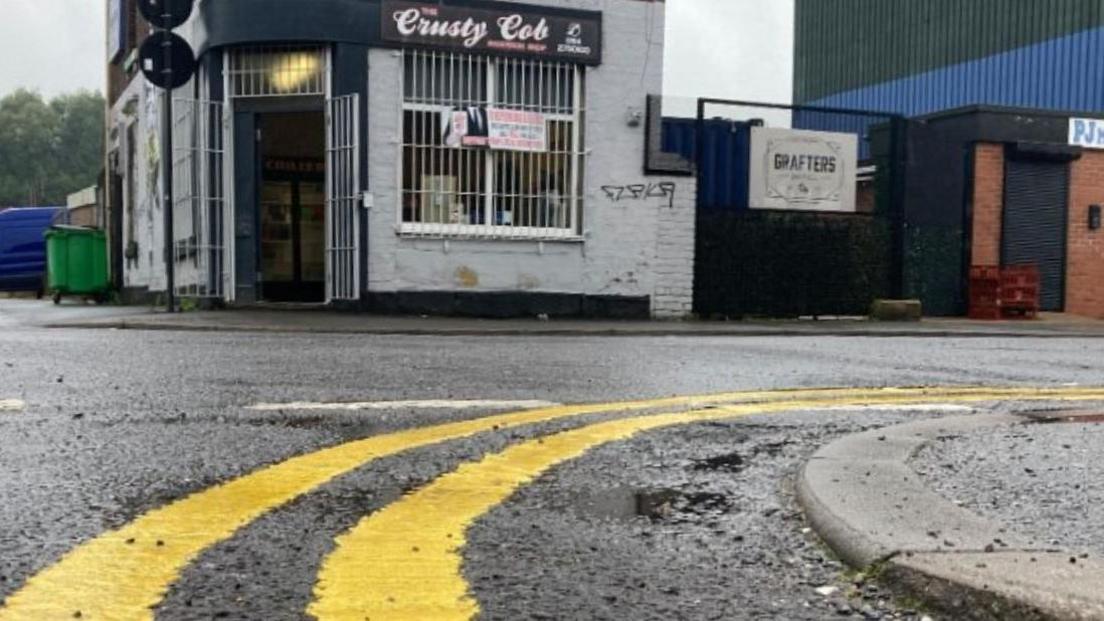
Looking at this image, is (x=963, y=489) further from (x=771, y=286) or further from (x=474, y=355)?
(x=771, y=286)

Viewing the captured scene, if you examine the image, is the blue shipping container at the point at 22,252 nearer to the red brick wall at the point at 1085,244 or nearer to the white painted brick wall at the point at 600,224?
the white painted brick wall at the point at 600,224

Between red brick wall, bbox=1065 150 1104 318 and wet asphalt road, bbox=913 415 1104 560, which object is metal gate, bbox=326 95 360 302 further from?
red brick wall, bbox=1065 150 1104 318

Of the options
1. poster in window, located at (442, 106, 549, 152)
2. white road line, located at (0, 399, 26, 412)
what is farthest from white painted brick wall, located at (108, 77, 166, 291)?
white road line, located at (0, 399, 26, 412)

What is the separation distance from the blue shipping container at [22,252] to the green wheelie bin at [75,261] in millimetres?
9463

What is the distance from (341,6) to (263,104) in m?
1.94

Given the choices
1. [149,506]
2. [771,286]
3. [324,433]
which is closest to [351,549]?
[149,506]

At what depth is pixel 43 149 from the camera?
95.4 meters

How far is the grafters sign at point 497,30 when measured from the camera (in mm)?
14742

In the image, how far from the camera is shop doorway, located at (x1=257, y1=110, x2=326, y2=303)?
674 inches

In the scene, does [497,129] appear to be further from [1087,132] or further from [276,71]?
[1087,132]

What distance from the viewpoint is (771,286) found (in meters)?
16.8

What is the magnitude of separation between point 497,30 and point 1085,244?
12.8 m

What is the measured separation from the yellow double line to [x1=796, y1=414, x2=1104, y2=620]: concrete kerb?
1044mm

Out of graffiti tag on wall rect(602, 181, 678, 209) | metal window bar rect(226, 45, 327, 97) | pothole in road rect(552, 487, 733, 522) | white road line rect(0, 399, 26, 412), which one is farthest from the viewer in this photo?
graffiti tag on wall rect(602, 181, 678, 209)
